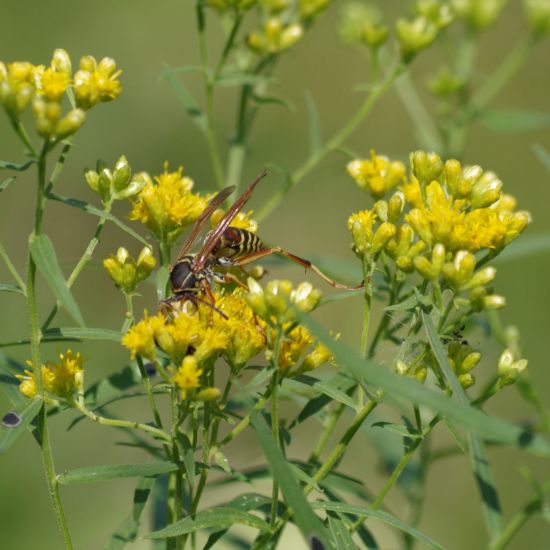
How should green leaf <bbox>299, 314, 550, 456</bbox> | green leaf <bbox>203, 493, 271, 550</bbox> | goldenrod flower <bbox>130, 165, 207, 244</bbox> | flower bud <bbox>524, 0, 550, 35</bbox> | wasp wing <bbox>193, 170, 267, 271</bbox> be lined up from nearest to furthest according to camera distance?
green leaf <bbox>299, 314, 550, 456</bbox>
green leaf <bbox>203, 493, 271, 550</bbox>
goldenrod flower <bbox>130, 165, 207, 244</bbox>
wasp wing <bbox>193, 170, 267, 271</bbox>
flower bud <bbox>524, 0, 550, 35</bbox>

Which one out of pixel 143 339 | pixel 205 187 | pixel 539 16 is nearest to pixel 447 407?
pixel 143 339

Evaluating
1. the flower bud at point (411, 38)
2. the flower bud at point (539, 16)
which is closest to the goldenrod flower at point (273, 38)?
the flower bud at point (411, 38)

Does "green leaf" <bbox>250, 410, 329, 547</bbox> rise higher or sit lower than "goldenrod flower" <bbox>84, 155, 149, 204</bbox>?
lower

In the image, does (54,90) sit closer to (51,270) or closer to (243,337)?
(51,270)

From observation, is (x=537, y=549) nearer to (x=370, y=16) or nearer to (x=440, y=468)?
(x=440, y=468)

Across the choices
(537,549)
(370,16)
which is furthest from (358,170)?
(537,549)

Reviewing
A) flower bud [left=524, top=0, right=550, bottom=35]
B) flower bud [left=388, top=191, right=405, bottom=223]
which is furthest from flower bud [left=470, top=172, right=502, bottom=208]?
A: flower bud [left=524, top=0, right=550, bottom=35]

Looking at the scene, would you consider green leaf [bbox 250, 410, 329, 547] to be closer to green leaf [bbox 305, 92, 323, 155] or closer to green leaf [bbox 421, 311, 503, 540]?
green leaf [bbox 421, 311, 503, 540]
